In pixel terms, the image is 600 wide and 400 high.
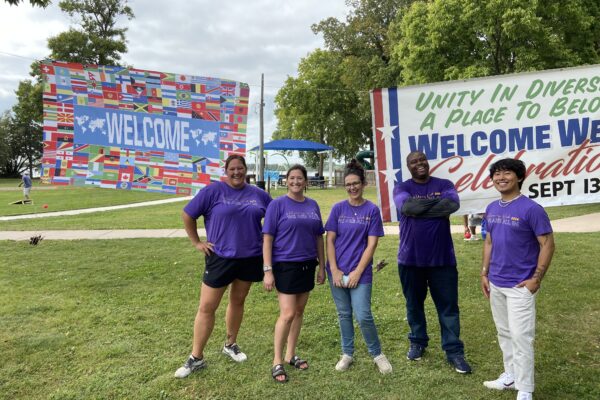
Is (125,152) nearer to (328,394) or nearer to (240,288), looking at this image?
(240,288)

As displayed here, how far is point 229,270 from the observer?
12.2 feet

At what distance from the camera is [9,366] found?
3.91 meters

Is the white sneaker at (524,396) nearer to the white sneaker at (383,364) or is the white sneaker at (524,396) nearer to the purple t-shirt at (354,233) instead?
the white sneaker at (383,364)

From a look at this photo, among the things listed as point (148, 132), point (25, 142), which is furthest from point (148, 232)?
point (25, 142)

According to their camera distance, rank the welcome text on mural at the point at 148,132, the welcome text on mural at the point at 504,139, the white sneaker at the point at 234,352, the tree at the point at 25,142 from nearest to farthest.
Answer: the white sneaker at the point at 234,352
the welcome text on mural at the point at 504,139
the welcome text on mural at the point at 148,132
the tree at the point at 25,142

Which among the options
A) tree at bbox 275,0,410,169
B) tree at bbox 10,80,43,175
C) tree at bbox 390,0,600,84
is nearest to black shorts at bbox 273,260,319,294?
tree at bbox 390,0,600,84

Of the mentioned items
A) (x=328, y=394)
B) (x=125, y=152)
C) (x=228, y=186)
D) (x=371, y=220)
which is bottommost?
(x=328, y=394)

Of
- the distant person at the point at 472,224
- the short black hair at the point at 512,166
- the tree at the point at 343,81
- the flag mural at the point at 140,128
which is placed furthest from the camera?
the tree at the point at 343,81

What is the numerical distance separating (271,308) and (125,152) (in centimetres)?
245

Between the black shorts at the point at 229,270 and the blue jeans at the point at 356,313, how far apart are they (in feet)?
2.17

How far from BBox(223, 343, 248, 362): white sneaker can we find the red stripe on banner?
5.97 feet

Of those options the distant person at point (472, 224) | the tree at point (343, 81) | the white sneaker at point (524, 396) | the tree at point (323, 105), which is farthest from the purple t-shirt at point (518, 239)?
the tree at point (323, 105)

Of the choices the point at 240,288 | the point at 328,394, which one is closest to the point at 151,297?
the point at 240,288

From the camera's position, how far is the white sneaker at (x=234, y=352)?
13.0 feet
